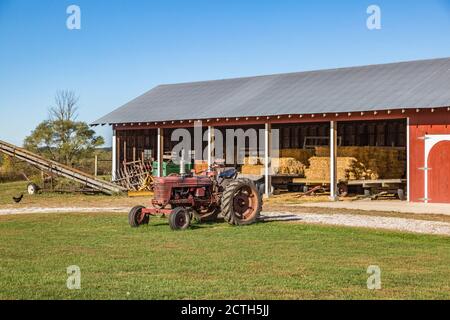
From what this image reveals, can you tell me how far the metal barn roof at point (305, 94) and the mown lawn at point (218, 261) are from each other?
31.7ft

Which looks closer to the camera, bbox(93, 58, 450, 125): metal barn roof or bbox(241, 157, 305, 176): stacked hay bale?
bbox(93, 58, 450, 125): metal barn roof

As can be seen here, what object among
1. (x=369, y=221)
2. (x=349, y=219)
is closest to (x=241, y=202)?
(x=349, y=219)

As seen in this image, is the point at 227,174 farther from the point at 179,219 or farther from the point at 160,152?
the point at 160,152

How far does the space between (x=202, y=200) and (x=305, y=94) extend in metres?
13.2

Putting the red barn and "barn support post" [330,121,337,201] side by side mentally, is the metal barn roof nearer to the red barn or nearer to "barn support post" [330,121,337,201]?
the red barn

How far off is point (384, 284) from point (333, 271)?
1079 mm

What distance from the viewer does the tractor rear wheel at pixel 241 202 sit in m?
15.8

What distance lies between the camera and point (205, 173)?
16828mm

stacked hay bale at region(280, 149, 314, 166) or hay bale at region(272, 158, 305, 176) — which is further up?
stacked hay bale at region(280, 149, 314, 166)

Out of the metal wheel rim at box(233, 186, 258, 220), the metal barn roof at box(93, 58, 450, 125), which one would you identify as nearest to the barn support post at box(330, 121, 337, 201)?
the metal barn roof at box(93, 58, 450, 125)

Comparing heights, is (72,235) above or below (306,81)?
below

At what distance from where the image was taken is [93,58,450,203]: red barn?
22859mm
